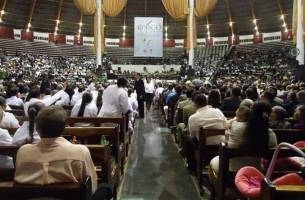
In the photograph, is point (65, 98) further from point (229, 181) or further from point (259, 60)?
point (259, 60)

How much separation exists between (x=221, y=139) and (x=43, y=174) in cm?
273

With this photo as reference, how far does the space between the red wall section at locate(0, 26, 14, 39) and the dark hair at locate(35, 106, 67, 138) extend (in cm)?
2545

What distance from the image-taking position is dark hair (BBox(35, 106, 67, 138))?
231 cm

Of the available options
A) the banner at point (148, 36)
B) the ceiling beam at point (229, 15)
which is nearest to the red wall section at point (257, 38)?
the ceiling beam at point (229, 15)

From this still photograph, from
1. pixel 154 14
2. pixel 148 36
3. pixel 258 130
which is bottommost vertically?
pixel 258 130

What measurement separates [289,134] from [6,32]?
970 inches

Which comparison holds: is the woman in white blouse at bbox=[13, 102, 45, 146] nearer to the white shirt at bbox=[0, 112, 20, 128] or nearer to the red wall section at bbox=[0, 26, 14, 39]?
the white shirt at bbox=[0, 112, 20, 128]

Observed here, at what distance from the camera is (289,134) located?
4.23 meters

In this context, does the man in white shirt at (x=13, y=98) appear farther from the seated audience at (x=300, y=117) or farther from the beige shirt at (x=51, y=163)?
the beige shirt at (x=51, y=163)

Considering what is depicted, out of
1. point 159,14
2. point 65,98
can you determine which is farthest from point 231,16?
point 65,98

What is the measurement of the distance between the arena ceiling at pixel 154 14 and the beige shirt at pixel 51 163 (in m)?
25.4

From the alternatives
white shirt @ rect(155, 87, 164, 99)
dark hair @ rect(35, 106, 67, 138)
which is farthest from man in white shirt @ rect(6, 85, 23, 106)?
white shirt @ rect(155, 87, 164, 99)

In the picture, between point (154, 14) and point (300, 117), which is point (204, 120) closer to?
point (300, 117)

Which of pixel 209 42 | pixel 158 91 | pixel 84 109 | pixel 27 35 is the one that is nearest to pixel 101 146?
pixel 84 109
